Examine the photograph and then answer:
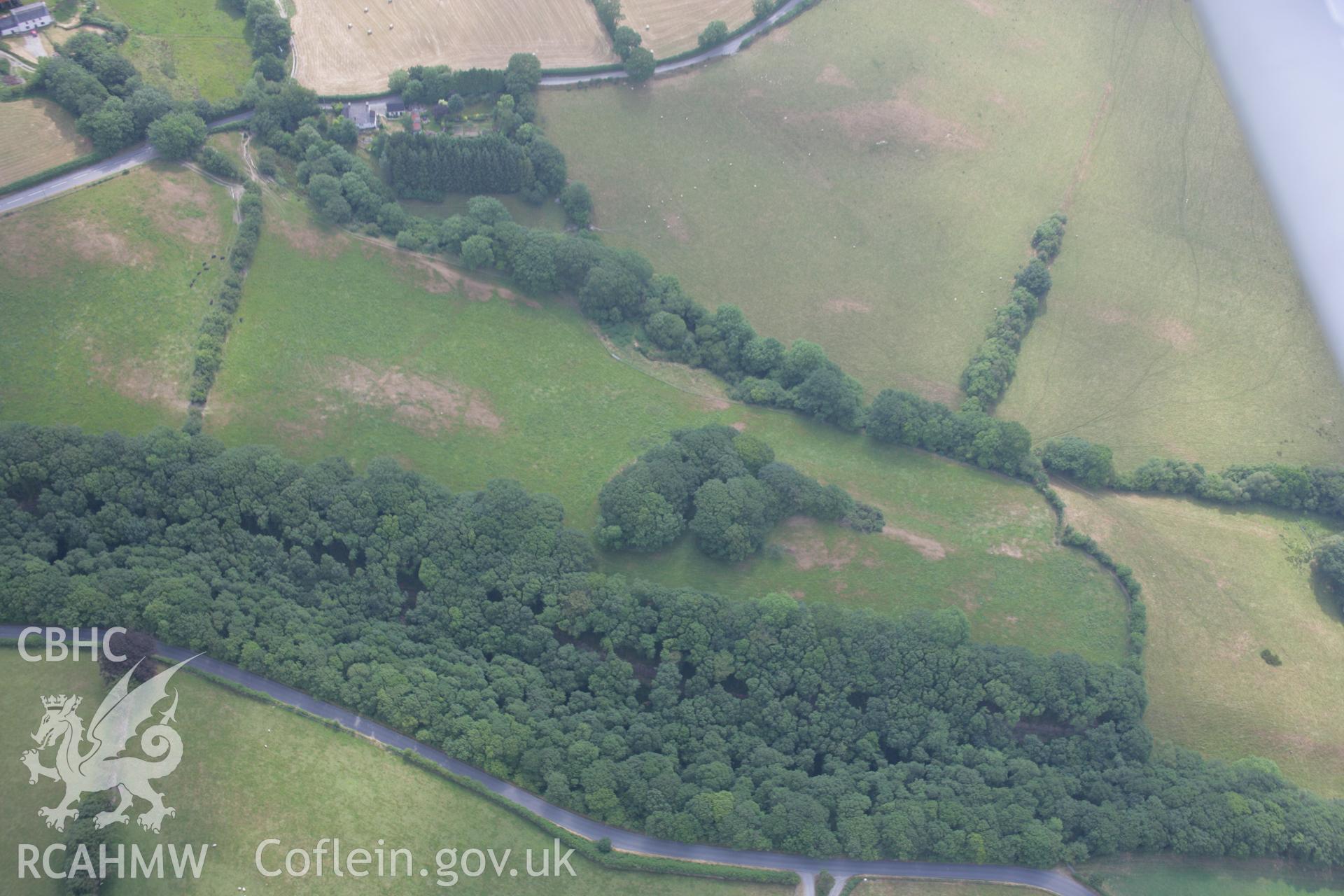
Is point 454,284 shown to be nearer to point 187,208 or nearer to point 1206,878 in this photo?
point 187,208

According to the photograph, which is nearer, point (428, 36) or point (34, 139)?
point (34, 139)

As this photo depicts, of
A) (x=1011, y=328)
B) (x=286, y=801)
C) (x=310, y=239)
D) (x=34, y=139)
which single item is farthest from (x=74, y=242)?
(x=1011, y=328)

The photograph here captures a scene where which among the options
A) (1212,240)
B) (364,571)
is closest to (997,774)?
(364,571)

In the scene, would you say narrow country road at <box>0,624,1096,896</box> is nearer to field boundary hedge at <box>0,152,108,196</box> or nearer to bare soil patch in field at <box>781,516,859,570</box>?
bare soil patch in field at <box>781,516,859,570</box>

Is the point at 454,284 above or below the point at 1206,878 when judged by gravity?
above

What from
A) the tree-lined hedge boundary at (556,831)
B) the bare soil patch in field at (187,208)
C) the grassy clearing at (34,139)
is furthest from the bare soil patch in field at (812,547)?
the grassy clearing at (34,139)

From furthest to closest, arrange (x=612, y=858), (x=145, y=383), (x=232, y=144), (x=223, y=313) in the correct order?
(x=232, y=144) < (x=223, y=313) < (x=145, y=383) < (x=612, y=858)
